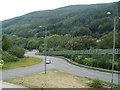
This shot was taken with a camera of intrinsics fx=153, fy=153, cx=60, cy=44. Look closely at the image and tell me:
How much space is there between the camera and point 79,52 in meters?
43.0

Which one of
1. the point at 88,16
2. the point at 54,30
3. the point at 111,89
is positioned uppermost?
the point at 88,16

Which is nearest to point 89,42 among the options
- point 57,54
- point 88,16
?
point 57,54

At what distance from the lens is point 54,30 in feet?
424

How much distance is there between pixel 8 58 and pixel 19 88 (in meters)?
20.7

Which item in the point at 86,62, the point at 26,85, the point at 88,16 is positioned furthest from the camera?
the point at 88,16

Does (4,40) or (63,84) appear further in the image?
(4,40)

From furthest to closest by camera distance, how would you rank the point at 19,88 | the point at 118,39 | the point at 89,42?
the point at 89,42 → the point at 118,39 → the point at 19,88

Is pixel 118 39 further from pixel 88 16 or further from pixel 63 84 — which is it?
pixel 88 16

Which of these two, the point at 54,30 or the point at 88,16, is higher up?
the point at 88,16

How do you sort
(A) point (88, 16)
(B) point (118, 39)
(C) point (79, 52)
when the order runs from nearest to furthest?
(B) point (118, 39) < (C) point (79, 52) < (A) point (88, 16)

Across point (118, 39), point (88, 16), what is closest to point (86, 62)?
point (118, 39)

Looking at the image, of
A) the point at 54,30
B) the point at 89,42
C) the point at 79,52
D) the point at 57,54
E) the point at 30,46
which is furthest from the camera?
the point at 54,30

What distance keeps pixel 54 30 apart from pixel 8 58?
9596cm

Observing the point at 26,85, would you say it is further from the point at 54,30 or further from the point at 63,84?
the point at 54,30
